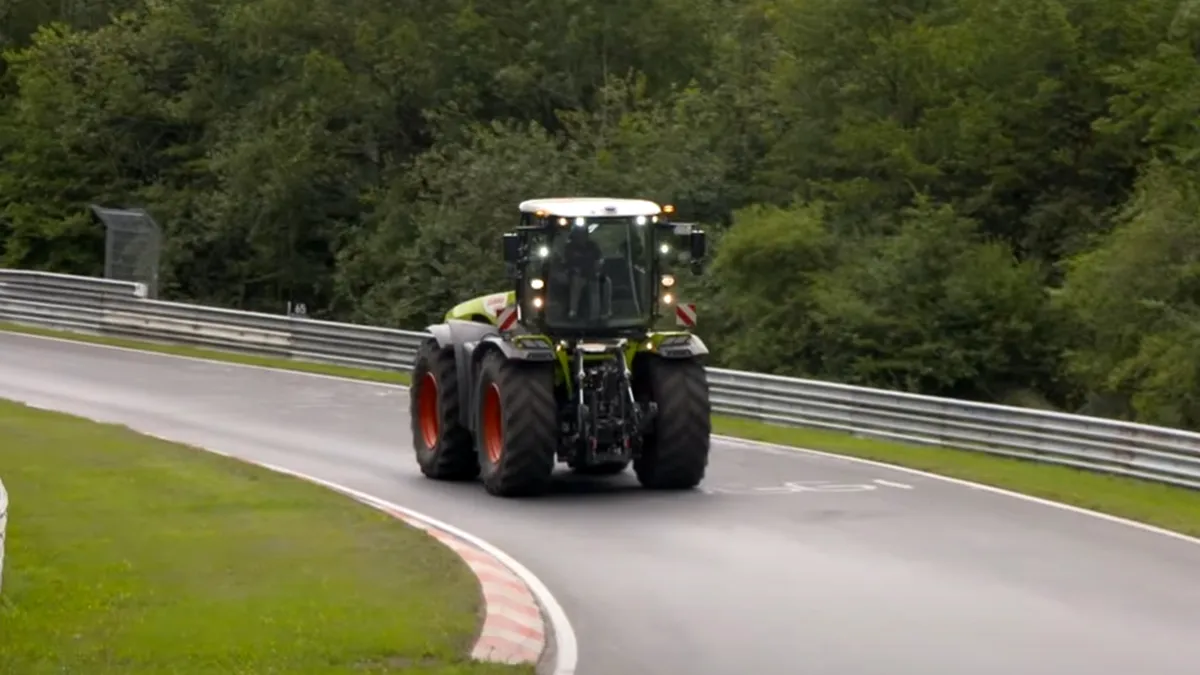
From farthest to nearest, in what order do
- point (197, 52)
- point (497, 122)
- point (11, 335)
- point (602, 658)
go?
point (197, 52), point (497, 122), point (11, 335), point (602, 658)

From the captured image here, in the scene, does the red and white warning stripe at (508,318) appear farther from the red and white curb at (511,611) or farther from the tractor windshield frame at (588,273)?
the red and white curb at (511,611)

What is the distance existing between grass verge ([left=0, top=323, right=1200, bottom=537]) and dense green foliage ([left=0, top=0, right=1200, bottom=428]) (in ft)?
22.2

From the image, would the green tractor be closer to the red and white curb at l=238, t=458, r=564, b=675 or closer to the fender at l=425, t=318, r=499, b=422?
the fender at l=425, t=318, r=499, b=422

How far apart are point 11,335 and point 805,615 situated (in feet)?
90.1

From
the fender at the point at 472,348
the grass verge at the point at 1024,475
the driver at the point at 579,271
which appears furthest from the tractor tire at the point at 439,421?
the grass verge at the point at 1024,475

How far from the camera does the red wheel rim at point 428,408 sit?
69.3 feet

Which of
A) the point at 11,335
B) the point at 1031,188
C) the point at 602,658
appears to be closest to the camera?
the point at 602,658

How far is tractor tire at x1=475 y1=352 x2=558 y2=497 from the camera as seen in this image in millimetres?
18391

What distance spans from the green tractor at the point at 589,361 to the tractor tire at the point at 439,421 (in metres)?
0.17

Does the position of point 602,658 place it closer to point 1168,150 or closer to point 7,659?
point 7,659

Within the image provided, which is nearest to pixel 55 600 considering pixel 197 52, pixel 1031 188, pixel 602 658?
pixel 602 658

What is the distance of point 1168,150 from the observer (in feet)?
121

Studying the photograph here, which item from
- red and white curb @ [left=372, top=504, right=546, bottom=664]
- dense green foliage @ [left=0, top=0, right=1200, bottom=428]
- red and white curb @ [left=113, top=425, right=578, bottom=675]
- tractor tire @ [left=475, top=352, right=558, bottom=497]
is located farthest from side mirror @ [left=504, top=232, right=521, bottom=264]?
dense green foliage @ [left=0, top=0, right=1200, bottom=428]

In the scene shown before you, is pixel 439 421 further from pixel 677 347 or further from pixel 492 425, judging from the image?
pixel 677 347
